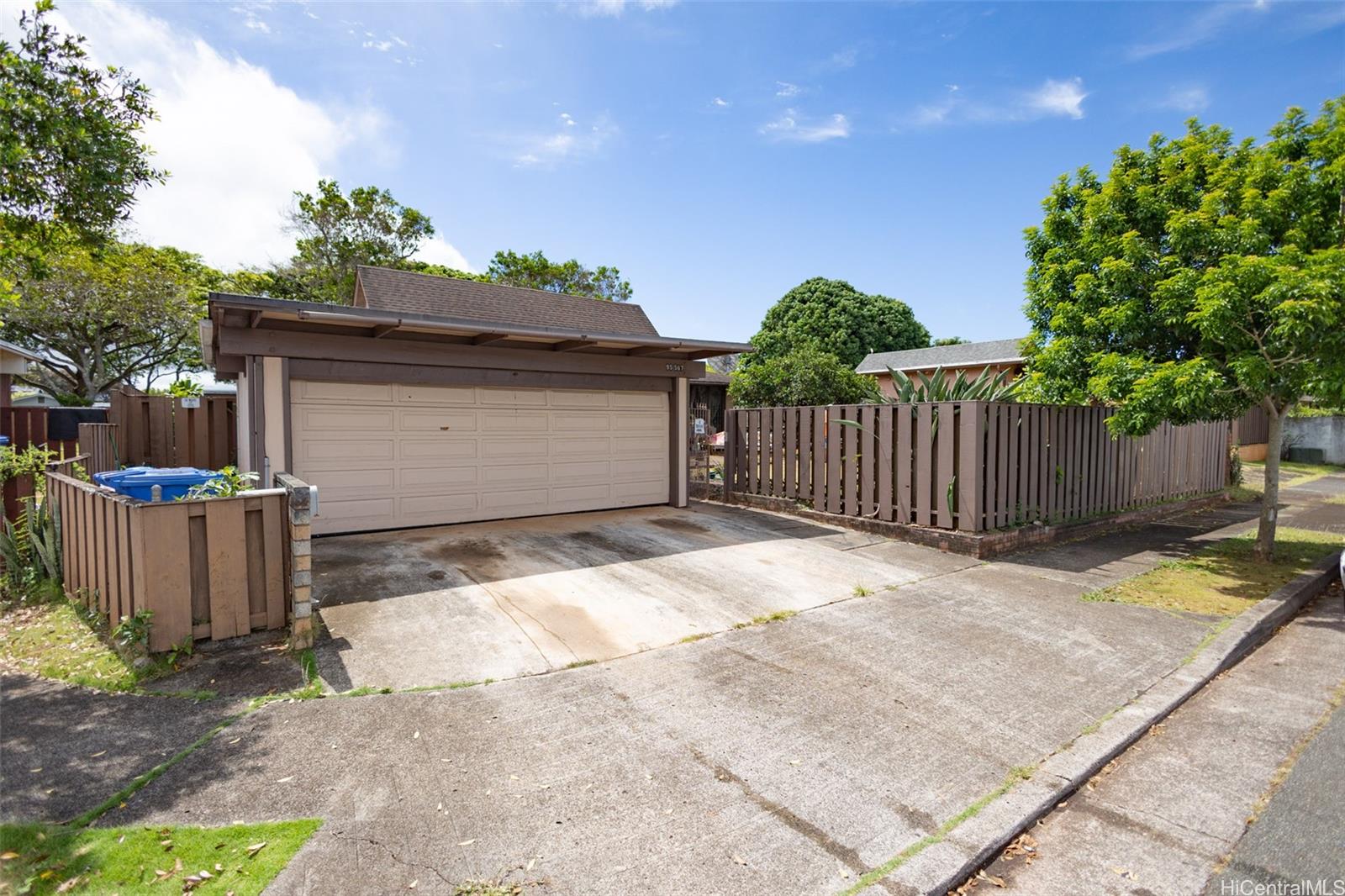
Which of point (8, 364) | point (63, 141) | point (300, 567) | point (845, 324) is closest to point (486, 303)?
point (63, 141)

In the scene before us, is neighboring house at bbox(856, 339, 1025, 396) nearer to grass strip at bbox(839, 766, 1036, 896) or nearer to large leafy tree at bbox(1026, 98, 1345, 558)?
large leafy tree at bbox(1026, 98, 1345, 558)

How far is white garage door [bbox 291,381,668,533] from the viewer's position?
7.98m

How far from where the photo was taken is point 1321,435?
21.7 m

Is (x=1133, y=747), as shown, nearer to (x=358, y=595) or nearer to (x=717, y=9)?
(x=358, y=595)

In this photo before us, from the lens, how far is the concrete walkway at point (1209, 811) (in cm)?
234

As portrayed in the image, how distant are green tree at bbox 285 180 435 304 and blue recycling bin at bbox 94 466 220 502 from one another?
2064 centimetres

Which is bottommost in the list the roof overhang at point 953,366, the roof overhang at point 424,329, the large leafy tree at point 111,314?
the roof overhang at point 424,329

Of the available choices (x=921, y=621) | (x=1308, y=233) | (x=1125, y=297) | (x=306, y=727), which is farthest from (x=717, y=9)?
(x=306, y=727)

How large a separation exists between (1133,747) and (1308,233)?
21.0 feet

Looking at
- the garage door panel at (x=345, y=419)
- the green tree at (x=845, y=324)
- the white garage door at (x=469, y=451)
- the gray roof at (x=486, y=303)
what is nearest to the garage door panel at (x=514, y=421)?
the white garage door at (x=469, y=451)

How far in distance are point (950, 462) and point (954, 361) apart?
772 inches

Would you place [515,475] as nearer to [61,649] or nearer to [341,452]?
[341,452]

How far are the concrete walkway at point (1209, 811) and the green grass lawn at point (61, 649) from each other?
4.94 m

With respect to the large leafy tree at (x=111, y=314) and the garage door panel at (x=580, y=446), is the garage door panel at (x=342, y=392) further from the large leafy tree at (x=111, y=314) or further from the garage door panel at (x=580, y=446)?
the large leafy tree at (x=111, y=314)
